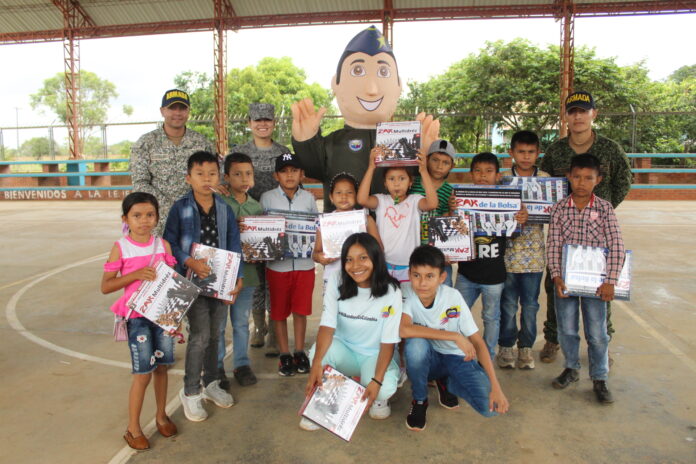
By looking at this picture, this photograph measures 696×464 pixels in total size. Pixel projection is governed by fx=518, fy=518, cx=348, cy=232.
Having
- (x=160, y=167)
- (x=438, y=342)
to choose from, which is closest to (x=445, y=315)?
(x=438, y=342)

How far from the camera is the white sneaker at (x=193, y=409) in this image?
2.90m

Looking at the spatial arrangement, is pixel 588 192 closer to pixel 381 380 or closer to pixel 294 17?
pixel 381 380

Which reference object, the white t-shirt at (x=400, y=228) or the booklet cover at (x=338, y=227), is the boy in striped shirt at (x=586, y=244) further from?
the booklet cover at (x=338, y=227)

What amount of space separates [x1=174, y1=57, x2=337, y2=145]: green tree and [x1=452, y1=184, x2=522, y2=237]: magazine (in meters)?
17.3

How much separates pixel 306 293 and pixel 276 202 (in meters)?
0.67

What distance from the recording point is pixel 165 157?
361 centimetres

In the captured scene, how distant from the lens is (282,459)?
2521 mm

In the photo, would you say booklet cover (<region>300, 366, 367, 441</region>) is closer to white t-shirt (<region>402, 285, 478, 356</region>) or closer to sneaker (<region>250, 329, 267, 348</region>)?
white t-shirt (<region>402, 285, 478, 356</region>)

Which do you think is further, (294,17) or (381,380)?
(294,17)

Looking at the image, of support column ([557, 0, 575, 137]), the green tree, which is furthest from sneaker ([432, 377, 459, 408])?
the green tree

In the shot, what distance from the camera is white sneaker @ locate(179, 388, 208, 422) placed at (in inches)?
114

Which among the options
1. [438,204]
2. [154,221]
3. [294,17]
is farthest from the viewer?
[294,17]

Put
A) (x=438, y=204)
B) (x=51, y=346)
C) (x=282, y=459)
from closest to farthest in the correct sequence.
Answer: (x=282, y=459), (x=438, y=204), (x=51, y=346)

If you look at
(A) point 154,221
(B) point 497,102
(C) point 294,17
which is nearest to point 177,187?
(A) point 154,221
